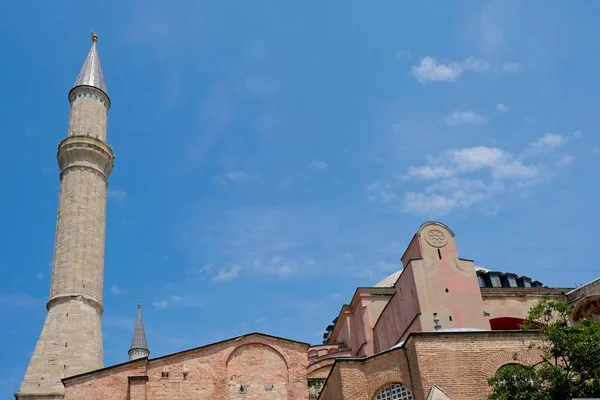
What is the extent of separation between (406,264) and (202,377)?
794 cm

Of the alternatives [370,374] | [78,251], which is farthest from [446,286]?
[78,251]

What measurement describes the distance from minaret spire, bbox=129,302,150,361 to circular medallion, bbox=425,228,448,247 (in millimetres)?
31928

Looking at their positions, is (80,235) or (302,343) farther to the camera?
(80,235)

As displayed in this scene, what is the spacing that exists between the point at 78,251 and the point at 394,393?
1547cm

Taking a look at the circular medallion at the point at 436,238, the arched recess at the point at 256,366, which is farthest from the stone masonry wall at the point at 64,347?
the circular medallion at the point at 436,238

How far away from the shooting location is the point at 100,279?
2669 centimetres

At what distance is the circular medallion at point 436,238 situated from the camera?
2203 cm

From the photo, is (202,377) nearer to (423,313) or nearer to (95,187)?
(423,313)

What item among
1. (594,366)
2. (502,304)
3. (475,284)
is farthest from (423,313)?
(594,366)

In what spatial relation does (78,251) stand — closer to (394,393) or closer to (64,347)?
(64,347)

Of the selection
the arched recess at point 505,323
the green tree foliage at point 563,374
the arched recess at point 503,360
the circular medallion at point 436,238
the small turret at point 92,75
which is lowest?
the green tree foliage at point 563,374

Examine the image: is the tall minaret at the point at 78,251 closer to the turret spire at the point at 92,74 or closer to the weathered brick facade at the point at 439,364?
the turret spire at the point at 92,74

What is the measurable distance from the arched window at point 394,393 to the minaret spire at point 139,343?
114 feet

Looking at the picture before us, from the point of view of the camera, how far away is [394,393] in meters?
16.4
